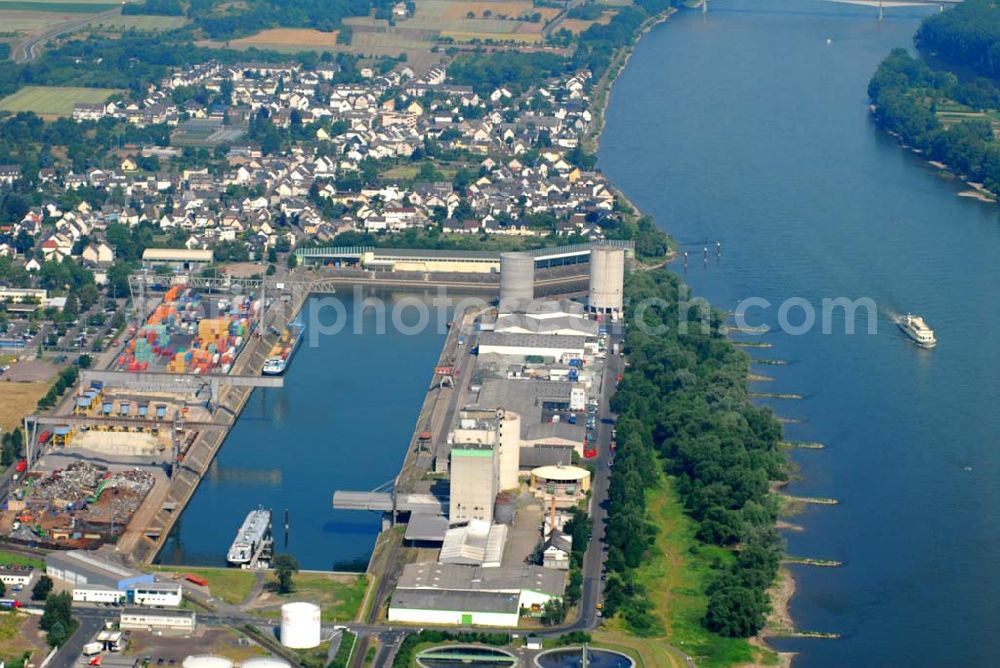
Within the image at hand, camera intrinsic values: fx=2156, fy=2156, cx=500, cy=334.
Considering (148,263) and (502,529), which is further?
(148,263)

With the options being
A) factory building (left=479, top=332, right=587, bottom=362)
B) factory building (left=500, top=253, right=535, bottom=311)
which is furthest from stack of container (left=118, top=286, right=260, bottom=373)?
factory building (left=500, top=253, right=535, bottom=311)

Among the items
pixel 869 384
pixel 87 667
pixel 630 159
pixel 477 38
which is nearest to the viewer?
pixel 87 667

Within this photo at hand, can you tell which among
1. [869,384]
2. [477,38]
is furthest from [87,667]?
[477,38]

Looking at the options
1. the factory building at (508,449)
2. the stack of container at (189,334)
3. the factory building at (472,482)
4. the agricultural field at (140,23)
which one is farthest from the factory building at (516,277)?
the agricultural field at (140,23)

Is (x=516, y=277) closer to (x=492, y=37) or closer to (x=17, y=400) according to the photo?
(x=17, y=400)

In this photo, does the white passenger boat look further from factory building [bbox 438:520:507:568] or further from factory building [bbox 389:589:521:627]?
factory building [bbox 389:589:521:627]

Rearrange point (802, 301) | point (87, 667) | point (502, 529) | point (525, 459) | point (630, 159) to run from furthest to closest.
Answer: point (630, 159)
point (802, 301)
point (525, 459)
point (502, 529)
point (87, 667)

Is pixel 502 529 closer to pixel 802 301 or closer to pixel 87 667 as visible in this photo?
pixel 87 667

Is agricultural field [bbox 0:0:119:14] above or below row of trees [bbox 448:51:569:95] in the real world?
above
